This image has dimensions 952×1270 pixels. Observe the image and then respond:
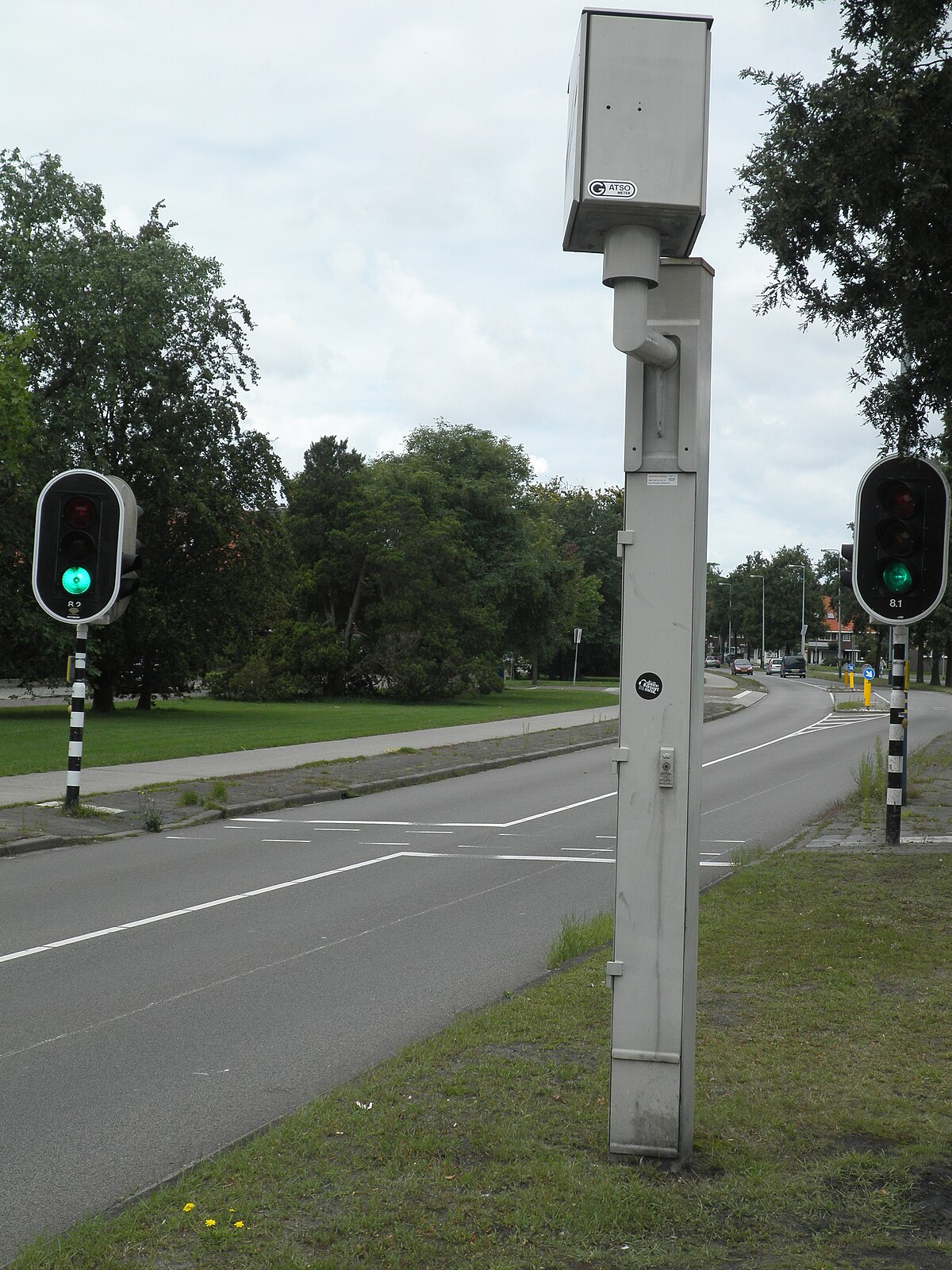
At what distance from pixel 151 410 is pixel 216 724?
39.1 feet

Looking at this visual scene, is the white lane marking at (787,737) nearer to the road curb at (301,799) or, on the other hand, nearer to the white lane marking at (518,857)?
the road curb at (301,799)

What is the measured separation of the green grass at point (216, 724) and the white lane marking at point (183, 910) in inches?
355

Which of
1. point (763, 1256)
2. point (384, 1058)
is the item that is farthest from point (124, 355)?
point (763, 1256)

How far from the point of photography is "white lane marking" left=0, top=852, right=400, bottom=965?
8.37 metres

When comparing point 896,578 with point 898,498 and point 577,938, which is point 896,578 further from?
point 577,938

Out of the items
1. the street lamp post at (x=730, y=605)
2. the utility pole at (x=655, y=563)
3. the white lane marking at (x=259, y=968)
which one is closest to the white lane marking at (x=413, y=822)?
the white lane marking at (x=259, y=968)

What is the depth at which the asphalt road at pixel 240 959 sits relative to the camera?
5.09 meters

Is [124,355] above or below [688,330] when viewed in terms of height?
above

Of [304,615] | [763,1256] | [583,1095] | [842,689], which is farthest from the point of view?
[842,689]

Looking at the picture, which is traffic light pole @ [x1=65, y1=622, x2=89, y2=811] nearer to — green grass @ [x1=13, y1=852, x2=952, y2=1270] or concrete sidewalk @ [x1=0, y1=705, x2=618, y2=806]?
concrete sidewalk @ [x1=0, y1=705, x2=618, y2=806]

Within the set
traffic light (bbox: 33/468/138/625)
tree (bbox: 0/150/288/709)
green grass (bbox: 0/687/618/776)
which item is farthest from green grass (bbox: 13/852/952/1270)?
tree (bbox: 0/150/288/709)

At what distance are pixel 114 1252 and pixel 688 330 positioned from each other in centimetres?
347

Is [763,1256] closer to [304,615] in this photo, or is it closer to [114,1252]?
[114,1252]

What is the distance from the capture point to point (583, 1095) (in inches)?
197
